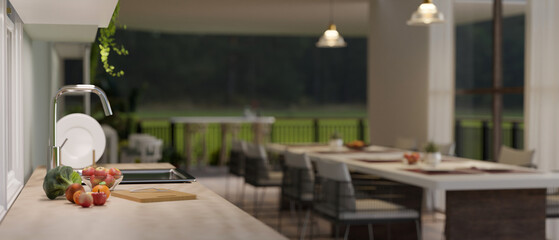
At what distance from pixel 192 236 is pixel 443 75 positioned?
653cm

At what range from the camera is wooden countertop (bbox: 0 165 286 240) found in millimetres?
1931

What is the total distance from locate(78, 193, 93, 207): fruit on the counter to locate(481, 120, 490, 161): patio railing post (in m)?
5.86

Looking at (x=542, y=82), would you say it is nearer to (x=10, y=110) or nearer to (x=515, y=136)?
(x=515, y=136)

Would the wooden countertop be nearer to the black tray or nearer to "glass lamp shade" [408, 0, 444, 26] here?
the black tray

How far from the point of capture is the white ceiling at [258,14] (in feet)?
25.3

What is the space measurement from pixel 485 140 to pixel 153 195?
563cm

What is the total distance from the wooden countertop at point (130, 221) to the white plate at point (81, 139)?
0.85 m

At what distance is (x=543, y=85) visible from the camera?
A: 6.24 meters

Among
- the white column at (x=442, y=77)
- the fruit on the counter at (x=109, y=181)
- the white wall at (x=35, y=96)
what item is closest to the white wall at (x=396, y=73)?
the white column at (x=442, y=77)

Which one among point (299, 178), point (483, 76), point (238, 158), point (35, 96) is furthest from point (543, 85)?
point (35, 96)

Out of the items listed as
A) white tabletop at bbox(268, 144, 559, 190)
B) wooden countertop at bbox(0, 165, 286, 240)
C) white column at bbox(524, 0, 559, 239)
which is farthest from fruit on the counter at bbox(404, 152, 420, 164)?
wooden countertop at bbox(0, 165, 286, 240)

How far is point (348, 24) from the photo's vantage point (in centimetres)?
1198

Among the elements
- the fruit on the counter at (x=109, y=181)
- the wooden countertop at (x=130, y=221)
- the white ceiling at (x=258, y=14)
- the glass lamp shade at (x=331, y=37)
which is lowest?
the wooden countertop at (x=130, y=221)

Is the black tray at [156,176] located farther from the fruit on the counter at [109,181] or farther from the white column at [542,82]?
the white column at [542,82]
